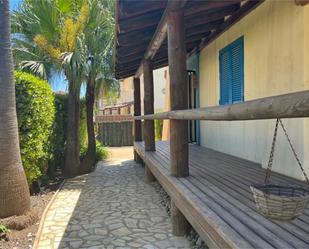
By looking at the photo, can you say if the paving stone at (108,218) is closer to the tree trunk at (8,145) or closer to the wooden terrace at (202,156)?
the wooden terrace at (202,156)

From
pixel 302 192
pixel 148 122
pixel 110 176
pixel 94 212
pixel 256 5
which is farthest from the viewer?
pixel 110 176

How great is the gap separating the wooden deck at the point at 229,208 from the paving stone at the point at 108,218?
0.71 metres

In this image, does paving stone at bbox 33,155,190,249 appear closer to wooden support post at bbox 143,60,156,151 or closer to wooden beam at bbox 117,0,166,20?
wooden support post at bbox 143,60,156,151

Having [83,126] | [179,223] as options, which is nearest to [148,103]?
[83,126]

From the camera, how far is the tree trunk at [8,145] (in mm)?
5320

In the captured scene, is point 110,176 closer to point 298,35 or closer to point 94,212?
point 94,212

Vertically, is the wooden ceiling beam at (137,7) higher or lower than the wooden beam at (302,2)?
higher

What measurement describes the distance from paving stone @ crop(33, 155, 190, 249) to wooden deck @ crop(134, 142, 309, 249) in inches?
27.9

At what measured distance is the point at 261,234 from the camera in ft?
8.30

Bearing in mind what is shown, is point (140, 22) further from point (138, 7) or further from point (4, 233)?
point (4, 233)

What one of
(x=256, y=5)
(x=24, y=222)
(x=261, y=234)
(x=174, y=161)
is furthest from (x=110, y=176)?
(x=261, y=234)

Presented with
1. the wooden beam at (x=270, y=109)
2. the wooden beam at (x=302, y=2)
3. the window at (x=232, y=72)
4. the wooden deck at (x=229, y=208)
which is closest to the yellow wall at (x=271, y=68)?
the wooden beam at (x=302, y=2)

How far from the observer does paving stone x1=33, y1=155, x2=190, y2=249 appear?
A: 4602mm

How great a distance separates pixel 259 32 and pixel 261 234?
12.8 feet
